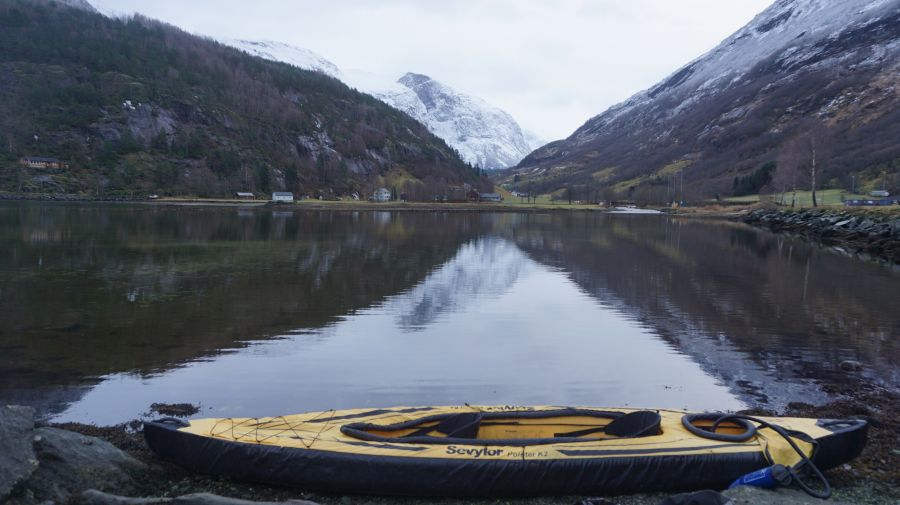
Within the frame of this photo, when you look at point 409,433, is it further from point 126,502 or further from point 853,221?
point 853,221

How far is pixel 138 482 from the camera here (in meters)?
9.55

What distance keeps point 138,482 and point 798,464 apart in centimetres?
1097

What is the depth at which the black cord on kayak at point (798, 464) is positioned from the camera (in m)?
9.51

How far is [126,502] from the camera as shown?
8.21 meters

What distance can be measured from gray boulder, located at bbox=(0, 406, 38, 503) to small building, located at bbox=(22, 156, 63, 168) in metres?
182

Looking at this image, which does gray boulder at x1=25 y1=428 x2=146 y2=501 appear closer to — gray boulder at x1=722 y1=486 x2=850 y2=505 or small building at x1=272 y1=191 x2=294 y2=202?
gray boulder at x1=722 y1=486 x2=850 y2=505

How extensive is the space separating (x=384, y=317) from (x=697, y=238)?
54.8 metres

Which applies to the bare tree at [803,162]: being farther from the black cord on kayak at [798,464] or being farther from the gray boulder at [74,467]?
the gray boulder at [74,467]

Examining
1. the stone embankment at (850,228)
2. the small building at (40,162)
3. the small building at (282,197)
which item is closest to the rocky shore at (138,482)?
the stone embankment at (850,228)

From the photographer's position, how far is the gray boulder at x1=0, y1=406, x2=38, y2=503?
8.29 m

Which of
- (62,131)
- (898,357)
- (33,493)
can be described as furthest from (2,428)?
(62,131)

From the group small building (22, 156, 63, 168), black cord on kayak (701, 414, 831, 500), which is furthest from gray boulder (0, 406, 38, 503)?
small building (22, 156, 63, 168)

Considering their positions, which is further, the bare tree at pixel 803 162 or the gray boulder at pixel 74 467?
the bare tree at pixel 803 162

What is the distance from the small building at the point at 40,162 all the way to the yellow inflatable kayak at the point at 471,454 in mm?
183680
